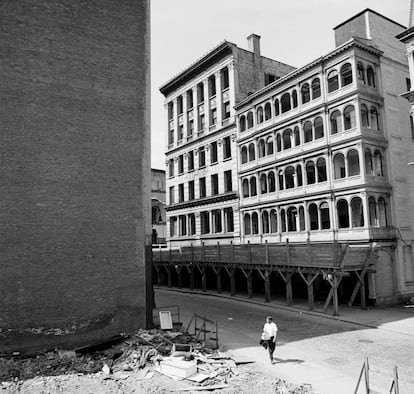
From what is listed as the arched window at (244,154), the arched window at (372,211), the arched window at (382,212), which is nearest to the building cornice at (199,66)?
the arched window at (244,154)

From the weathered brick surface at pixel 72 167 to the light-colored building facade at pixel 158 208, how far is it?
4138 cm

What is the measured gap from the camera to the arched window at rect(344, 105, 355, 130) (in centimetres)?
3038

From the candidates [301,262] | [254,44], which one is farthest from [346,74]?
[254,44]

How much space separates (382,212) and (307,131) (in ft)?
29.9

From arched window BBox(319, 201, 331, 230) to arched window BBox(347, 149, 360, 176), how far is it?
3.11 meters

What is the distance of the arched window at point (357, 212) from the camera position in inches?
1172

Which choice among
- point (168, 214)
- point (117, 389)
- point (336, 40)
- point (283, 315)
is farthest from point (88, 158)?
point (168, 214)

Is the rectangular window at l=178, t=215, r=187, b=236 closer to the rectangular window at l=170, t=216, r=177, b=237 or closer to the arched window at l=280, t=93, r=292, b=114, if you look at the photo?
the rectangular window at l=170, t=216, r=177, b=237

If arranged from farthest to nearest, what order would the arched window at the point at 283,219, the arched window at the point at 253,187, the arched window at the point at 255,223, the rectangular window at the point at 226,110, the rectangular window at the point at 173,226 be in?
1. the rectangular window at the point at 173,226
2. the rectangular window at the point at 226,110
3. the arched window at the point at 253,187
4. the arched window at the point at 255,223
5. the arched window at the point at 283,219

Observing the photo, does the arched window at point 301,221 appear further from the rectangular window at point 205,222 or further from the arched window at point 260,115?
the rectangular window at point 205,222

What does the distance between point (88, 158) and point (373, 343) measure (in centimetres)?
1603

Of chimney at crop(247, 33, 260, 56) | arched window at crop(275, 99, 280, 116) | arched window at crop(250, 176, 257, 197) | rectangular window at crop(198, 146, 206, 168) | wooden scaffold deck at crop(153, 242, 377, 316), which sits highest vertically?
chimney at crop(247, 33, 260, 56)

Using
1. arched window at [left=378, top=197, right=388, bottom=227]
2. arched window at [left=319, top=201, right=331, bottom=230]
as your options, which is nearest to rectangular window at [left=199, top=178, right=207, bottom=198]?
arched window at [left=319, top=201, right=331, bottom=230]

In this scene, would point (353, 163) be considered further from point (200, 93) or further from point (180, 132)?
point (180, 132)
